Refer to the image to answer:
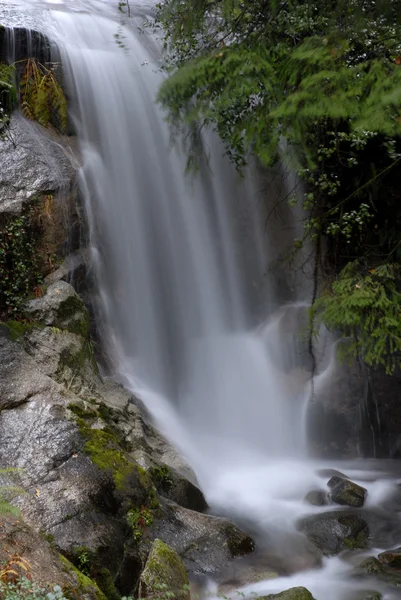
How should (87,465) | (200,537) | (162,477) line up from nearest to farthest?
(87,465)
(200,537)
(162,477)

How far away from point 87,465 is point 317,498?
10.3 feet

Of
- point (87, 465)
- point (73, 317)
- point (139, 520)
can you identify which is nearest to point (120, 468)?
point (87, 465)

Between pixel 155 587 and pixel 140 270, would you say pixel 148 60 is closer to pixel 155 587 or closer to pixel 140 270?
pixel 140 270

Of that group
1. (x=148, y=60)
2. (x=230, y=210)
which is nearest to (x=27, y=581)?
(x=230, y=210)

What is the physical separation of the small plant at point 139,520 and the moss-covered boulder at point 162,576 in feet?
1.70

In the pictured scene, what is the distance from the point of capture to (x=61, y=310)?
671 centimetres

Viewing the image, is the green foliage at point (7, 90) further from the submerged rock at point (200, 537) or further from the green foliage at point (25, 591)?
the green foliage at point (25, 591)

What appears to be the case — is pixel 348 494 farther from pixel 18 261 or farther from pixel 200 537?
pixel 18 261

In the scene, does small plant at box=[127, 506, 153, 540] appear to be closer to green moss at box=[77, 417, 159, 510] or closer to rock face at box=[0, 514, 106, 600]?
Answer: green moss at box=[77, 417, 159, 510]

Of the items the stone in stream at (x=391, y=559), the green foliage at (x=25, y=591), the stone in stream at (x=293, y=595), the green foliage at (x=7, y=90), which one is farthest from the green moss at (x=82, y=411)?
the green foliage at (x=7, y=90)

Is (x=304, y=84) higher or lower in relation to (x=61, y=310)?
higher

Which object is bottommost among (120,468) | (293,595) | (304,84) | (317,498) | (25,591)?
(25,591)

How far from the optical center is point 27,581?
3.11m

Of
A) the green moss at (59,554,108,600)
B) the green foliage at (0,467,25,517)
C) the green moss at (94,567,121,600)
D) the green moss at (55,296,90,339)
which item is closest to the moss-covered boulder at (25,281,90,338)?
the green moss at (55,296,90,339)
